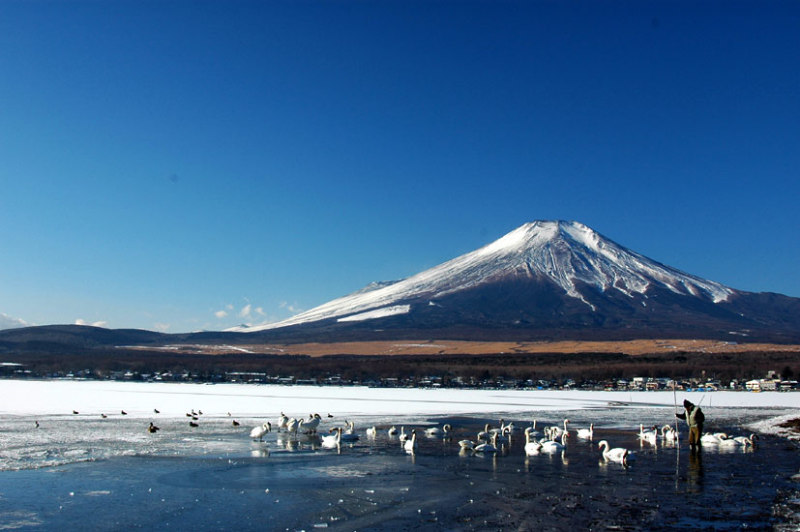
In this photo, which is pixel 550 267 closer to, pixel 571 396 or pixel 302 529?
pixel 571 396

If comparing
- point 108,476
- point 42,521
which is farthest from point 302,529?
point 108,476

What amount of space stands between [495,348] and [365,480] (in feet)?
303

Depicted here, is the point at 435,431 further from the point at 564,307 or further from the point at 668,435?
the point at 564,307

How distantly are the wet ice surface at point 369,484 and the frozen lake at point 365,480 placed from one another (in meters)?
0.05

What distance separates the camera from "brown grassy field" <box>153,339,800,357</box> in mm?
97125

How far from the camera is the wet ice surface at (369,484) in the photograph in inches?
453

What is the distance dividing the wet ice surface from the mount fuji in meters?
103

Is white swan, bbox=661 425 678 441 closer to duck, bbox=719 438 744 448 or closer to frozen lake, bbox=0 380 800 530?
frozen lake, bbox=0 380 800 530

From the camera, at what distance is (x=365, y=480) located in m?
15.1

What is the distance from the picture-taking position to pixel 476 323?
144 m

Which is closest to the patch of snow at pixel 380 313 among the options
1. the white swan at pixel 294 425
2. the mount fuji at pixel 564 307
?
the mount fuji at pixel 564 307

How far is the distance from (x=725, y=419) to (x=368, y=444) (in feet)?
54.4

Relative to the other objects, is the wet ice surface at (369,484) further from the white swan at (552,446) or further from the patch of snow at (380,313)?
the patch of snow at (380,313)

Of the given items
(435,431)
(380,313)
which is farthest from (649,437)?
(380,313)
